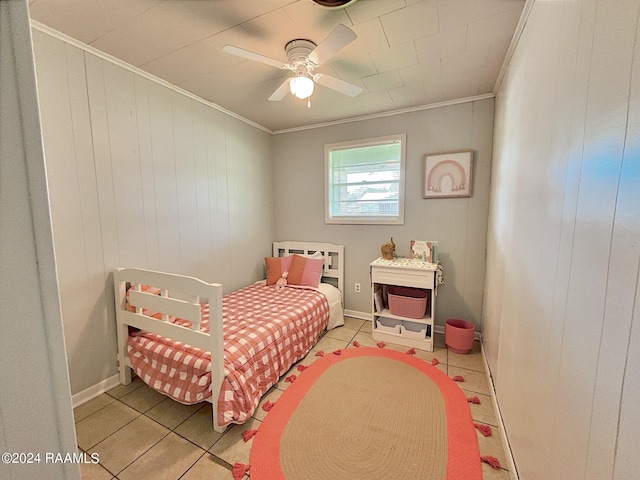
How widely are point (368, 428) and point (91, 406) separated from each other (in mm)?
1885

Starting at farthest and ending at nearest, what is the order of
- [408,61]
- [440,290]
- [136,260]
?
[440,290] → [136,260] → [408,61]

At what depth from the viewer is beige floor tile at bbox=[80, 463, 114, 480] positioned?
4.38 feet

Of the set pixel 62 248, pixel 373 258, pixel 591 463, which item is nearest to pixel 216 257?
pixel 62 248

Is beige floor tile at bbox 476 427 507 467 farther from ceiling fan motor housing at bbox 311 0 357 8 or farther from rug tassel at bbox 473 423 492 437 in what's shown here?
ceiling fan motor housing at bbox 311 0 357 8

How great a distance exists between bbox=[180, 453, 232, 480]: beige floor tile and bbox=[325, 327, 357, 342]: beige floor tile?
5.13ft

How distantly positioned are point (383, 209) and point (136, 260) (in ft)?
8.16

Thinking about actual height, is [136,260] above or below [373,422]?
above

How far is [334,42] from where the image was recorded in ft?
4.70

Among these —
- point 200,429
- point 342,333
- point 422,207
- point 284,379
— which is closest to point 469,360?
point 342,333

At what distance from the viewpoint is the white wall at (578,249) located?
1.96 feet

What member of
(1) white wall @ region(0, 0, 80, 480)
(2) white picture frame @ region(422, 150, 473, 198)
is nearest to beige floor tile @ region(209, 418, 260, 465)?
(1) white wall @ region(0, 0, 80, 480)

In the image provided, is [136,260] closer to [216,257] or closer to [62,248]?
[62,248]

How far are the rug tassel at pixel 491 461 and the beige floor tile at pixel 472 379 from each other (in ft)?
1.91

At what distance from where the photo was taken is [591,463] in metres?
0.68
